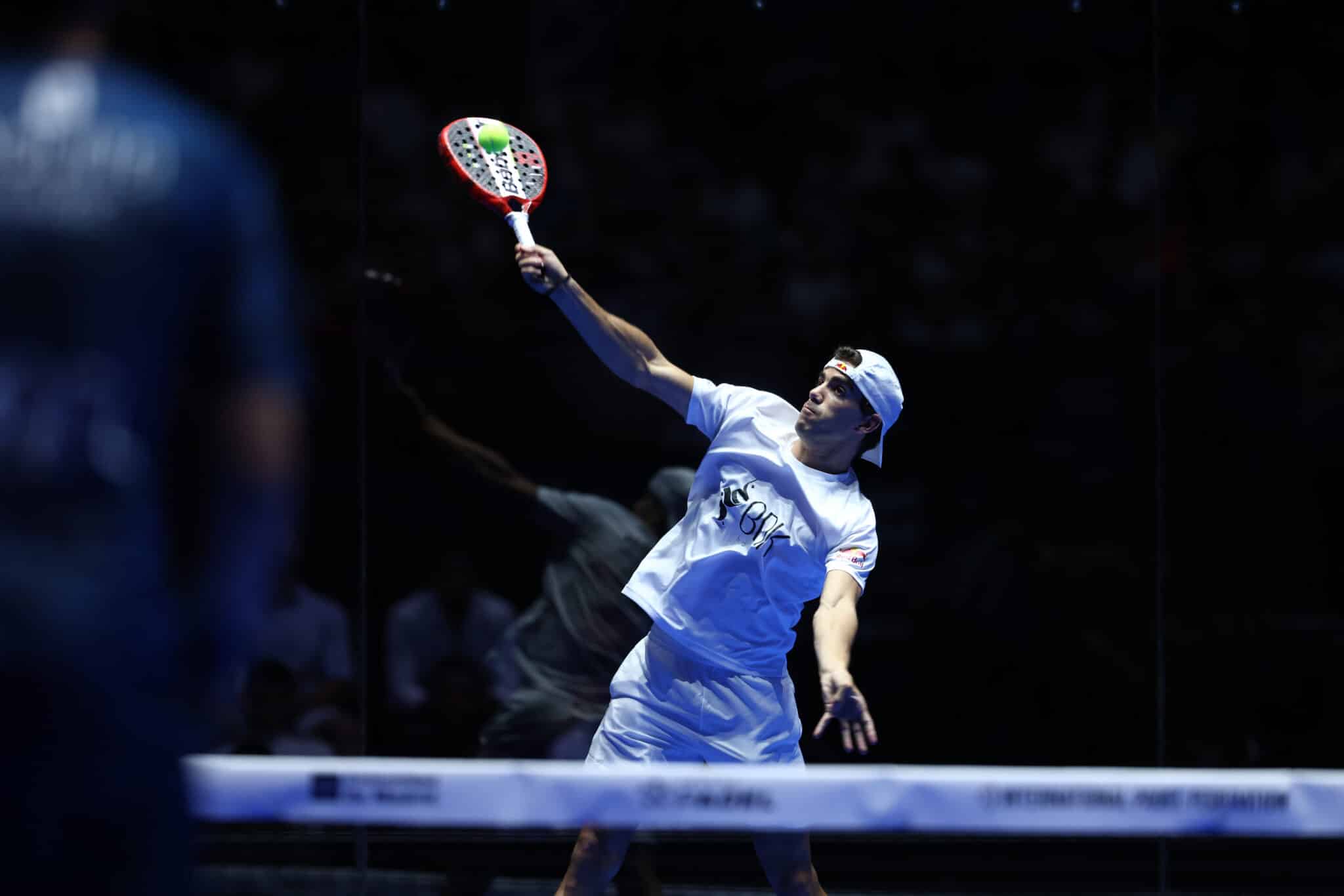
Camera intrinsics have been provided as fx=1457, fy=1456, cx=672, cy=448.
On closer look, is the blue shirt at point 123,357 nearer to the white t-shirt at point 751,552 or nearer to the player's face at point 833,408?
the white t-shirt at point 751,552

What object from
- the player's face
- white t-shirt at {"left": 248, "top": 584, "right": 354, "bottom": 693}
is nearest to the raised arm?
the player's face

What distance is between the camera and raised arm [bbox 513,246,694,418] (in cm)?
394

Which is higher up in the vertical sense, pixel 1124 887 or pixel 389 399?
pixel 389 399

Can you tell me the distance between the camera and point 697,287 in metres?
5.46

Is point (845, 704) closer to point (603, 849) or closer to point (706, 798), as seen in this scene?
point (603, 849)

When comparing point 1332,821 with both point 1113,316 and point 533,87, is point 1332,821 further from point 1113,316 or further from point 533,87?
point 533,87

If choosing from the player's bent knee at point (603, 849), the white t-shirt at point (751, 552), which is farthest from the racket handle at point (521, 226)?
the player's bent knee at point (603, 849)

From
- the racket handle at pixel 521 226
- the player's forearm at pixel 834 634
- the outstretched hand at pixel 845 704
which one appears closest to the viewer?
the outstretched hand at pixel 845 704

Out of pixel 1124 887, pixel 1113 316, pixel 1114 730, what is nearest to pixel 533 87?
pixel 1113 316

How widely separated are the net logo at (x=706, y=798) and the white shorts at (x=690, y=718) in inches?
48.7

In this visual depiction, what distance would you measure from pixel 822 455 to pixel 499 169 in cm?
128

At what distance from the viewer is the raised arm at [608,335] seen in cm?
394

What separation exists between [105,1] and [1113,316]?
15.5 feet

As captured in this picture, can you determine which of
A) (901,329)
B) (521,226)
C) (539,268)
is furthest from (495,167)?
(901,329)
